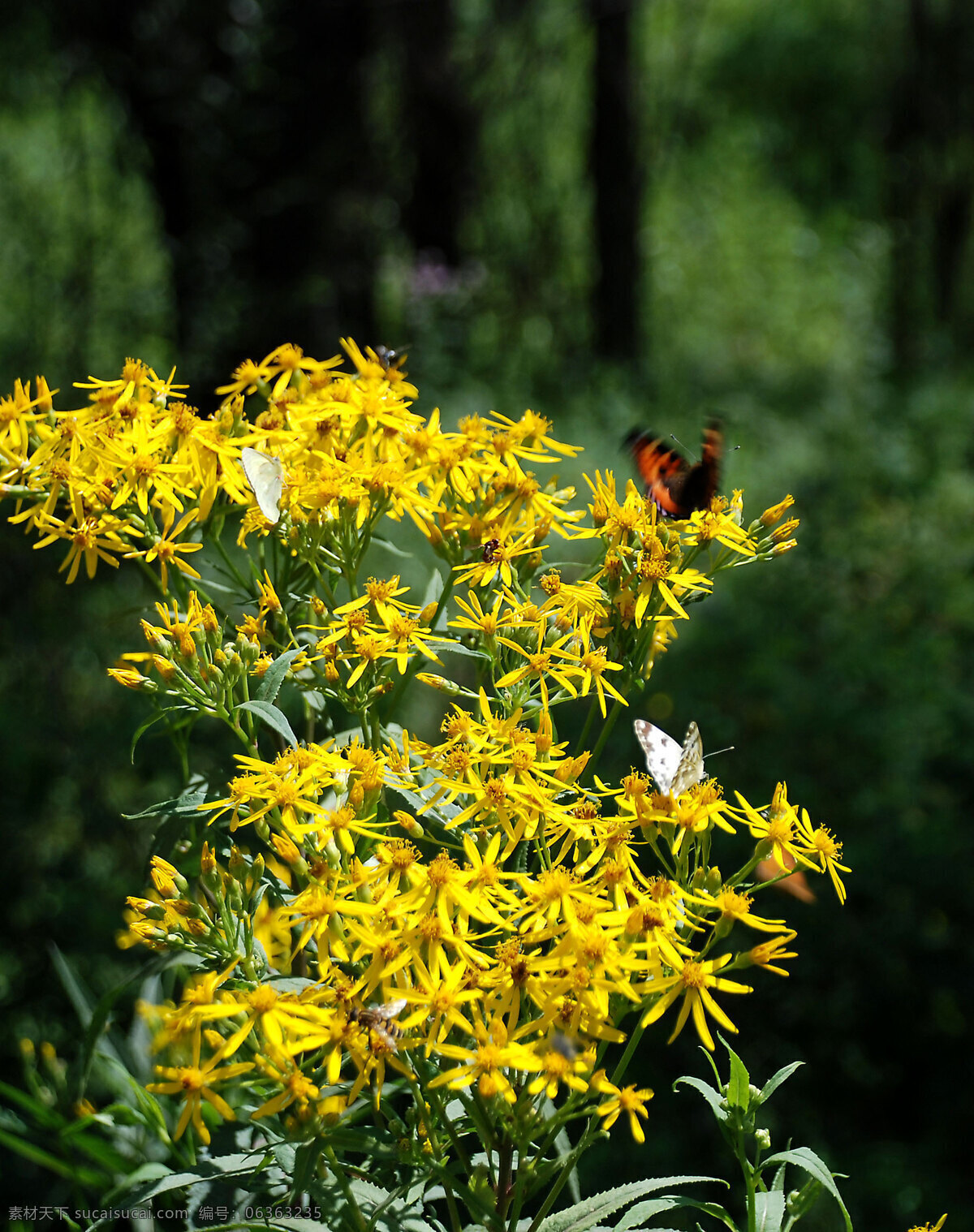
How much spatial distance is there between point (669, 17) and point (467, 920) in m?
14.2

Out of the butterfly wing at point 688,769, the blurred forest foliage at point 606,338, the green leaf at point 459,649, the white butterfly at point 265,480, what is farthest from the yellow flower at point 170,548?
the blurred forest foliage at point 606,338

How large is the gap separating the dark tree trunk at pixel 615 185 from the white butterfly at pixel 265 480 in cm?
783

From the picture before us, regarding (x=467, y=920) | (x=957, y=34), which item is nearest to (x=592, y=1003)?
(x=467, y=920)

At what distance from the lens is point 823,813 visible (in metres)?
4.41

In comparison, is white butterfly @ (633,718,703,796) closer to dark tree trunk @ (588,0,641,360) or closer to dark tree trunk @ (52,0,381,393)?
dark tree trunk @ (52,0,381,393)

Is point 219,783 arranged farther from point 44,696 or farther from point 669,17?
point 669,17

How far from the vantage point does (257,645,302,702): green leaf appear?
5.13 ft

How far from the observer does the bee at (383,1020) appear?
129 cm

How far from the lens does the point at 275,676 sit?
1.57 meters

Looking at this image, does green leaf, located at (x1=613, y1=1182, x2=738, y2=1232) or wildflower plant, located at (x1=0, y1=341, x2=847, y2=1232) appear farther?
Result: green leaf, located at (x1=613, y1=1182, x2=738, y2=1232)

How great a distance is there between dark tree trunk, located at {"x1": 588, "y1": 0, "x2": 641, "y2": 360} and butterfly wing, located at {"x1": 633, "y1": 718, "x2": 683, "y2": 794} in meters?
8.06

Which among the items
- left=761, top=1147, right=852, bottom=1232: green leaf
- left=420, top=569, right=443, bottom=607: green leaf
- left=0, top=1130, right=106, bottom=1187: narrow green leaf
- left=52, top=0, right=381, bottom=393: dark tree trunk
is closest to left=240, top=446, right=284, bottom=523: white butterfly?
left=420, top=569, right=443, bottom=607: green leaf

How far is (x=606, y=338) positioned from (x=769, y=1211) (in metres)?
8.47

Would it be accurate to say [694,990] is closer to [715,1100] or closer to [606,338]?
[715,1100]
